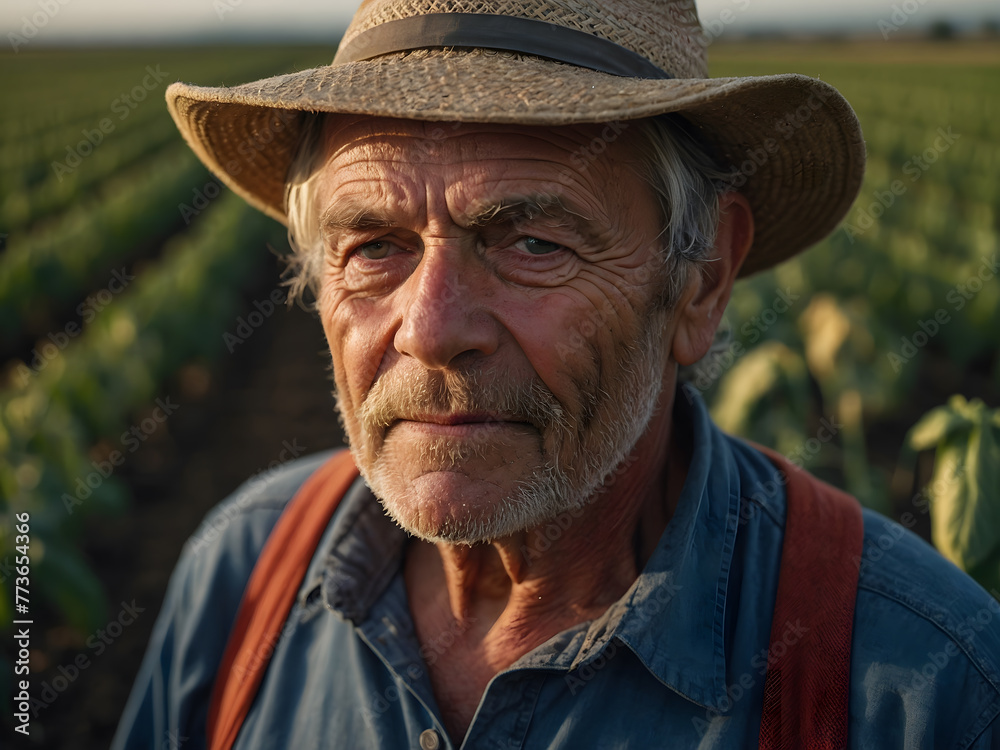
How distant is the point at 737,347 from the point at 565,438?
13.1 feet

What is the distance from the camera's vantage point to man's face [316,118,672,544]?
5.18 feet

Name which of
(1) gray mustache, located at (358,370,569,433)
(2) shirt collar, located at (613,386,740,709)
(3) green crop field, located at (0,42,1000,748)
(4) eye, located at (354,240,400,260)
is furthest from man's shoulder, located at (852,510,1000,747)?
(4) eye, located at (354,240,400,260)

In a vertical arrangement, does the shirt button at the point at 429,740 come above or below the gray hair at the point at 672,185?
below

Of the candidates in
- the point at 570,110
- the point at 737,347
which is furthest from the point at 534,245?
the point at 737,347

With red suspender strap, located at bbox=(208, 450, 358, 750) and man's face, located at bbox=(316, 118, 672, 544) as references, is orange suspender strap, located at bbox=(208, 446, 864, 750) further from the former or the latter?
man's face, located at bbox=(316, 118, 672, 544)

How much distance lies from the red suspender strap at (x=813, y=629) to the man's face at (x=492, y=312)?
424 millimetres

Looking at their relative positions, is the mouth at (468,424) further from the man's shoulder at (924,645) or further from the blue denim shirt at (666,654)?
the man's shoulder at (924,645)

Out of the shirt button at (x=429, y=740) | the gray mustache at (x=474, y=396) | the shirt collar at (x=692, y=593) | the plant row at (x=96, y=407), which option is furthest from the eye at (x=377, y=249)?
the plant row at (x=96, y=407)

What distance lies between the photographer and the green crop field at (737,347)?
3.53 m

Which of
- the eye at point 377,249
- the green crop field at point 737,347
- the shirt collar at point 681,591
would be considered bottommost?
the green crop field at point 737,347

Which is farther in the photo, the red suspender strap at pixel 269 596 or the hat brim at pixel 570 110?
the red suspender strap at pixel 269 596

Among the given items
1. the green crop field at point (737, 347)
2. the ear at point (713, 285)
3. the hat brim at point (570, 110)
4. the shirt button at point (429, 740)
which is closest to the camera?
the hat brim at point (570, 110)

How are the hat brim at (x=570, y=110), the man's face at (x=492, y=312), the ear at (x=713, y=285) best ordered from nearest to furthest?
the hat brim at (x=570, y=110)
the man's face at (x=492, y=312)
the ear at (x=713, y=285)

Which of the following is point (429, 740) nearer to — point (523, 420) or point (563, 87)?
point (523, 420)
